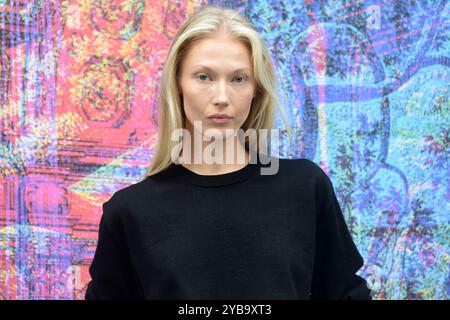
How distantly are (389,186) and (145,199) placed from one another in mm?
1166

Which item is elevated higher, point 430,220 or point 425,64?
point 425,64

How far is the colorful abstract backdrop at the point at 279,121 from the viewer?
2.04m

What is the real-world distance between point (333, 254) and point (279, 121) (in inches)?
35.9

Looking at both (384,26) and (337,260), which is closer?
(337,260)

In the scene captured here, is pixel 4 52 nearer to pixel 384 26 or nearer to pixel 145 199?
pixel 145 199

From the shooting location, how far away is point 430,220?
2143mm

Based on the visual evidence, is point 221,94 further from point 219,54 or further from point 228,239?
point 228,239

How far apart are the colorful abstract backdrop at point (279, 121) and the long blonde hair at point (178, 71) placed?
25.1 inches

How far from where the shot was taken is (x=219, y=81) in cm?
128

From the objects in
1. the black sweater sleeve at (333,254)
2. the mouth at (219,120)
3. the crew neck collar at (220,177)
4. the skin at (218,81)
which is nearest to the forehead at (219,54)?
the skin at (218,81)

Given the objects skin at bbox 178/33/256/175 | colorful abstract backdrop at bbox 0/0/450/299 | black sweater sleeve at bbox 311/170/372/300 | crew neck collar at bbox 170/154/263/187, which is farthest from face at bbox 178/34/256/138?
colorful abstract backdrop at bbox 0/0/450/299
